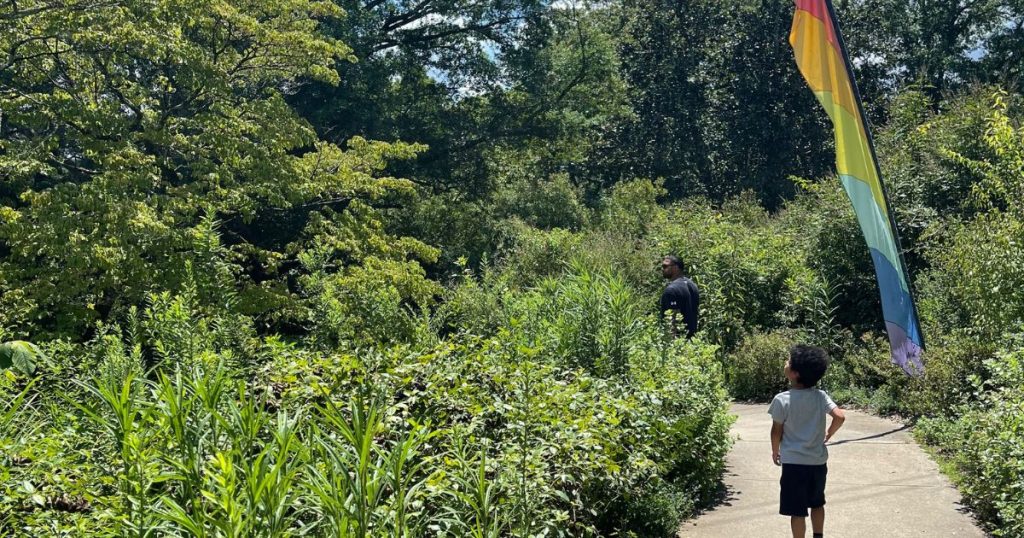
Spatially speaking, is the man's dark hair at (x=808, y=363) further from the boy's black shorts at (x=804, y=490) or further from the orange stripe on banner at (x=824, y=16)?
the orange stripe on banner at (x=824, y=16)

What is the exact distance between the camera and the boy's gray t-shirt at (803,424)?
4.89 m

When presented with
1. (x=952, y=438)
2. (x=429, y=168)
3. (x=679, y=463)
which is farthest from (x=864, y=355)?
(x=429, y=168)

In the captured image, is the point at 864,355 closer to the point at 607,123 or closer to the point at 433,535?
the point at 433,535

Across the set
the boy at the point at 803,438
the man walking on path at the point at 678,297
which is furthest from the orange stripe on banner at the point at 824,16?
the boy at the point at 803,438

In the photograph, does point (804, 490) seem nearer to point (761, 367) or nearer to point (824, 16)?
point (824, 16)

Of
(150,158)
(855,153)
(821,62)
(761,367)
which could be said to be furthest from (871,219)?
(150,158)

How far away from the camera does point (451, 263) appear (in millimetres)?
24984

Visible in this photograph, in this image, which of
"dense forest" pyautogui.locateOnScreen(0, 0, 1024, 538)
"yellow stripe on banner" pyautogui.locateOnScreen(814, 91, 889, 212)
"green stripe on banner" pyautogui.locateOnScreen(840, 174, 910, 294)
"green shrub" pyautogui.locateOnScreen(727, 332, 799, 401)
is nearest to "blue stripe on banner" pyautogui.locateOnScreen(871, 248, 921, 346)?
"green stripe on banner" pyautogui.locateOnScreen(840, 174, 910, 294)

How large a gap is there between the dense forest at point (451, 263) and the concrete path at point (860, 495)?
28 cm

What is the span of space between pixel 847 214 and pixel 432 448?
34.5 feet

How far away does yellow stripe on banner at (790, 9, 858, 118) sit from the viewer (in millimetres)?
6789

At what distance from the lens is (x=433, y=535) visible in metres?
4.23

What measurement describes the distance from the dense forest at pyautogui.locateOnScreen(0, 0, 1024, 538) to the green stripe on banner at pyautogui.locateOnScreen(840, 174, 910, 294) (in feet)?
3.65

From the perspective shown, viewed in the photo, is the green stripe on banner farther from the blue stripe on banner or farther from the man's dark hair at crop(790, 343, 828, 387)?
the man's dark hair at crop(790, 343, 828, 387)
